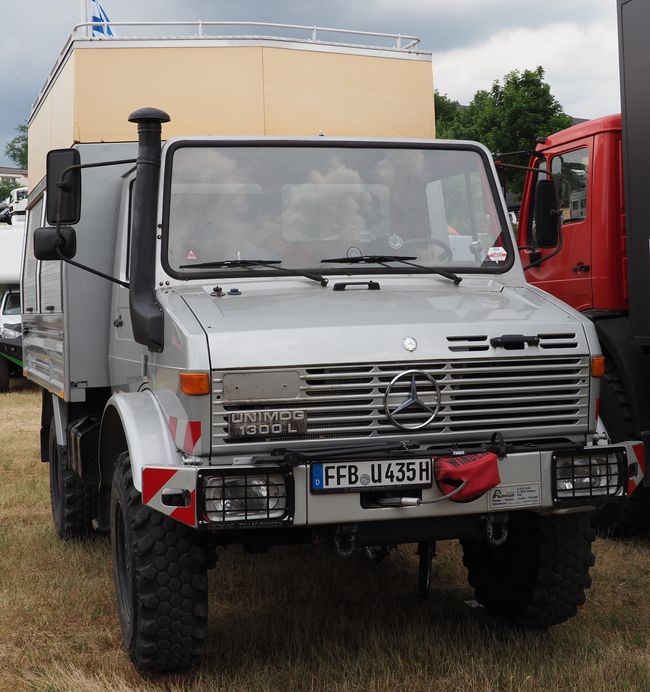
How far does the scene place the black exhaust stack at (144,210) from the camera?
4.45 metres

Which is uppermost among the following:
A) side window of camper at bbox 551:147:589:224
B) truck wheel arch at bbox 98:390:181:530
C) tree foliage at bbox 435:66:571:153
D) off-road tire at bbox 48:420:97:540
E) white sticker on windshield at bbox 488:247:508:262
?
tree foliage at bbox 435:66:571:153

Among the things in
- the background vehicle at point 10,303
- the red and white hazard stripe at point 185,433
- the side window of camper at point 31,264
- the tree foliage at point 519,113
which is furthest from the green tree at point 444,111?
the red and white hazard stripe at point 185,433

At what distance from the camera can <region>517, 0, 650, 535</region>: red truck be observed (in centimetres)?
573

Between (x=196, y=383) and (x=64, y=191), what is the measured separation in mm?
1469

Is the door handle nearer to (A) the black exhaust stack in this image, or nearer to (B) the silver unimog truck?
(B) the silver unimog truck

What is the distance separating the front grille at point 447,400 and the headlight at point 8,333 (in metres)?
16.0

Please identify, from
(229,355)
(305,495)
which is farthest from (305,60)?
(305,495)

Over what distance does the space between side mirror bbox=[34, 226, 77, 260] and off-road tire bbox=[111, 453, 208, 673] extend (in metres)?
1.21

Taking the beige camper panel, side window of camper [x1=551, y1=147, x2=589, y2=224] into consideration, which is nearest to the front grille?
the beige camper panel

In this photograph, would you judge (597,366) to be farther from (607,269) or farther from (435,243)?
(607,269)

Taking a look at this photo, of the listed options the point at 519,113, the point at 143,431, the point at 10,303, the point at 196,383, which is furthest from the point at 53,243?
the point at 519,113

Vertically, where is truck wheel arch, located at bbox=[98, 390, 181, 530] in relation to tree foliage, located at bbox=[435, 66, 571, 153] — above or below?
below

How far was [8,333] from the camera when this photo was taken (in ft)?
62.7

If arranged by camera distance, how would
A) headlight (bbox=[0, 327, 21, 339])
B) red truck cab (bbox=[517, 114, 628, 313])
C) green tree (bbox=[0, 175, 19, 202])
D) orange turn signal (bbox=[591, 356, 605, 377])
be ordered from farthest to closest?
green tree (bbox=[0, 175, 19, 202]) < headlight (bbox=[0, 327, 21, 339]) < red truck cab (bbox=[517, 114, 628, 313]) < orange turn signal (bbox=[591, 356, 605, 377])
